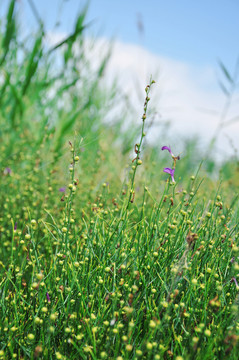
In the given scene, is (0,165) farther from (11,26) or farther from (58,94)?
(58,94)

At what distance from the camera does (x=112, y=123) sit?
4.69 meters

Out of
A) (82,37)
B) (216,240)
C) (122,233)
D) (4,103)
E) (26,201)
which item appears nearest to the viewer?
(122,233)

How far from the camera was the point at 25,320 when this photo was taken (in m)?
1.38

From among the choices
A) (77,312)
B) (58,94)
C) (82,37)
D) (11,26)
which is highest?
(82,37)

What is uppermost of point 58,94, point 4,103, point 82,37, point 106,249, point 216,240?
point 82,37

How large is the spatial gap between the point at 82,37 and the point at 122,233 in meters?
3.36

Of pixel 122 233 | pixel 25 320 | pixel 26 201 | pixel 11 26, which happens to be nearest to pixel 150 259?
pixel 122 233

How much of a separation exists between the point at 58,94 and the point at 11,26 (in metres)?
1.17

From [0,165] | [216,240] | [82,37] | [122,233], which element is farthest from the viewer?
[82,37]

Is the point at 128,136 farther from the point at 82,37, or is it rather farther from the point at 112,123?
the point at 82,37

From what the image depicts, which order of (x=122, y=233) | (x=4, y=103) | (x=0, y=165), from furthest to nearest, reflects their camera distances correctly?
(x=4, y=103) < (x=0, y=165) < (x=122, y=233)

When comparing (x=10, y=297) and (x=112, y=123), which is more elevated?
(x=112, y=123)

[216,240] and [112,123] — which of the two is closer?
[216,240]

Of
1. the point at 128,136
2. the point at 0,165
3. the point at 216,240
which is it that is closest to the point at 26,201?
the point at 0,165
